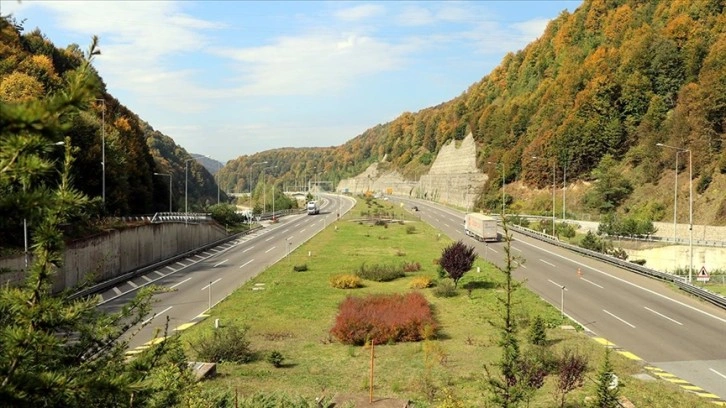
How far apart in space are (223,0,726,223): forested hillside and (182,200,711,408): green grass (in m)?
40.9

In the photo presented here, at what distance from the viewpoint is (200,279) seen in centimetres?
4216

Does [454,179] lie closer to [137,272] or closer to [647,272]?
[647,272]

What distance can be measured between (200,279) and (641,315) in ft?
95.8

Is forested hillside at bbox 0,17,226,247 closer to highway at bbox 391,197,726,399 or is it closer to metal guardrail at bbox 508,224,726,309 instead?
highway at bbox 391,197,726,399

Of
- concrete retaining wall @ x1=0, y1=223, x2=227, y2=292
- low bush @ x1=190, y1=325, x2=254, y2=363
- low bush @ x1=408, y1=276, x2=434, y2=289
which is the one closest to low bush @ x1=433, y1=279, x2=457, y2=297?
low bush @ x1=408, y1=276, x2=434, y2=289

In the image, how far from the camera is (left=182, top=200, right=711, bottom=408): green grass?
18250 millimetres

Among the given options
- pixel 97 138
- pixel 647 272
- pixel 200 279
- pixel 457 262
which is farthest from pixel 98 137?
A: pixel 647 272

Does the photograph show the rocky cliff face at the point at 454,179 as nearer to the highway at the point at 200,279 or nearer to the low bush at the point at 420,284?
the highway at the point at 200,279

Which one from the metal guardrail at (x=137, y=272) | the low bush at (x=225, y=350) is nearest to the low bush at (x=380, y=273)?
the metal guardrail at (x=137, y=272)

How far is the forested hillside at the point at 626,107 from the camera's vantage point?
243ft

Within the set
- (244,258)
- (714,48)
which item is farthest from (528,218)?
(244,258)

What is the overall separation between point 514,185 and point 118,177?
76.4m

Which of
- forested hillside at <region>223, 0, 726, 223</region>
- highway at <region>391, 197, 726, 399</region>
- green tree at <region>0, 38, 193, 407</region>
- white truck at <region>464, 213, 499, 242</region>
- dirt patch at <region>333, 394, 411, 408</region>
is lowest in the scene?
highway at <region>391, 197, 726, 399</region>

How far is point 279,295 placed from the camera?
3547 centimetres
